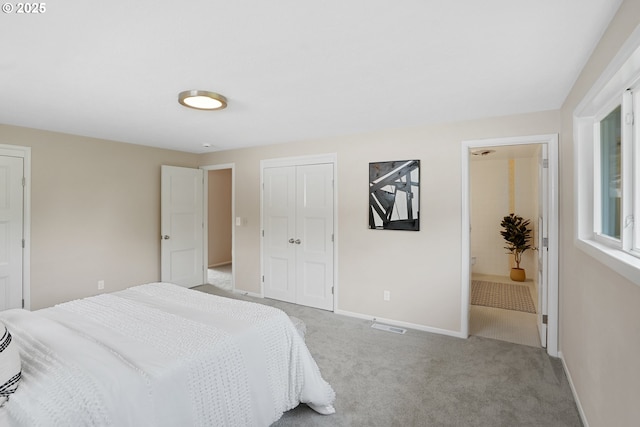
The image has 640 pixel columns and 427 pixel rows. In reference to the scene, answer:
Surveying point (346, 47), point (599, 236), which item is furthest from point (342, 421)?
point (346, 47)

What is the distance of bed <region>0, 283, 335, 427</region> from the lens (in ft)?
4.10

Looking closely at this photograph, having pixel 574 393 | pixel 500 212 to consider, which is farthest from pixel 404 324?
pixel 500 212

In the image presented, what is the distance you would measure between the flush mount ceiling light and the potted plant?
522cm

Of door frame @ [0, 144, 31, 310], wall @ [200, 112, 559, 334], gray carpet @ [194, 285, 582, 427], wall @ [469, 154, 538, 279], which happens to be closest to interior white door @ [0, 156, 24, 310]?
door frame @ [0, 144, 31, 310]

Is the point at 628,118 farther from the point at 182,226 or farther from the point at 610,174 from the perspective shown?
the point at 182,226

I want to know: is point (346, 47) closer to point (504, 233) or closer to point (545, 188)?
point (545, 188)

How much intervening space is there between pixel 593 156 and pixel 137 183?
5027 millimetres

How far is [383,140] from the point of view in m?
3.74

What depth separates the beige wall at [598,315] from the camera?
133cm

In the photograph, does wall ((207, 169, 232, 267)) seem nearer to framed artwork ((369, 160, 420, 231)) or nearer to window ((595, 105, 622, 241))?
framed artwork ((369, 160, 420, 231))

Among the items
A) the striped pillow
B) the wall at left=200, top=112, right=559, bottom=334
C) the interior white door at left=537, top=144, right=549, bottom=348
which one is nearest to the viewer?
the striped pillow

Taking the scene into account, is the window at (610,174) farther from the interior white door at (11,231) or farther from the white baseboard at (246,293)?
the interior white door at (11,231)

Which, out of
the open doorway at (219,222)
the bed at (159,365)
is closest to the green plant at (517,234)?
the bed at (159,365)

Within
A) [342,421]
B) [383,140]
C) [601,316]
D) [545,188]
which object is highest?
[383,140]
